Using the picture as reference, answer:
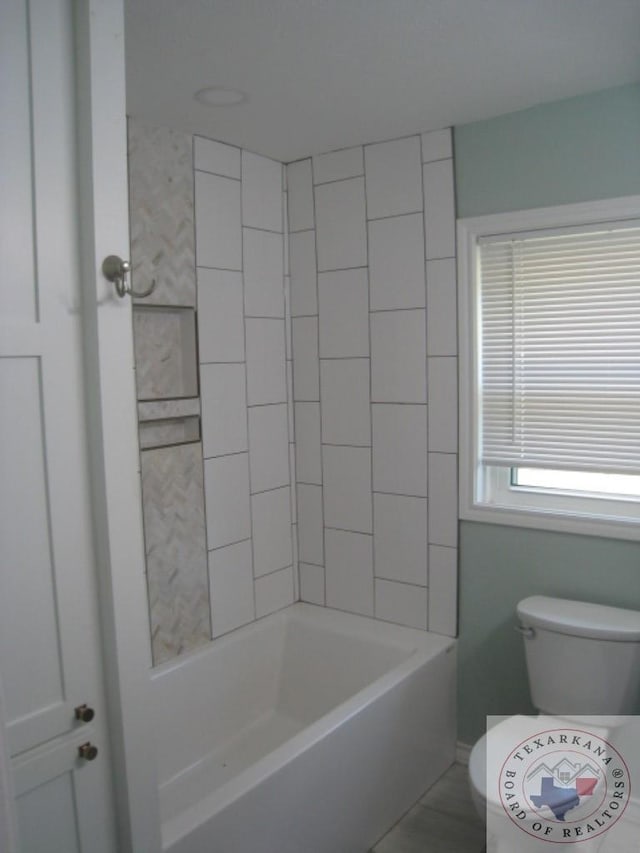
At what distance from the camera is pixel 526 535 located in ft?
7.96

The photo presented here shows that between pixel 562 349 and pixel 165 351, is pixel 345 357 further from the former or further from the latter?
pixel 562 349

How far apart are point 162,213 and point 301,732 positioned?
176 cm

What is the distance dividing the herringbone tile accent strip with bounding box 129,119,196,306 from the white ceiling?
78 mm

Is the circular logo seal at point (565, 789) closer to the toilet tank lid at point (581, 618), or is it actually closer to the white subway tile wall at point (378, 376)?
the toilet tank lid at point (581, 618)

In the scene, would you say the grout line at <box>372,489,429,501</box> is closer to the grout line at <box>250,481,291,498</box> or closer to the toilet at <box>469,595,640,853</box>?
the grout line at <box>250,481,291,498</box>

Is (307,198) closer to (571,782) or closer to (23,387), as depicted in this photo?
(23,387)

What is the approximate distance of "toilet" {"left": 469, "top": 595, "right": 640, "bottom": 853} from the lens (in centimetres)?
199

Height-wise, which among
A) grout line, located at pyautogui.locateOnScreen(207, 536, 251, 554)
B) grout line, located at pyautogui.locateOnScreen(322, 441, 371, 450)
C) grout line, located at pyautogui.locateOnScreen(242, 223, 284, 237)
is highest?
grout line, located at pyautogui.locateOnScreen(242, 223, 284, 237)

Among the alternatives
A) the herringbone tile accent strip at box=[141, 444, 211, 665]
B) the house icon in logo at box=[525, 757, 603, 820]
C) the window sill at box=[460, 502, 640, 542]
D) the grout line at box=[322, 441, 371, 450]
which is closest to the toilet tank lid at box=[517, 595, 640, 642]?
the window sill at box=[460, 502, 640, 542]

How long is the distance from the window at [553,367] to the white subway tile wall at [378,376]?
0.10 m

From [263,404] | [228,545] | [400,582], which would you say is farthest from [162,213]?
[400,582]

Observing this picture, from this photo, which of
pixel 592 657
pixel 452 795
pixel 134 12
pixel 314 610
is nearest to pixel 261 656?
pixel 314 610

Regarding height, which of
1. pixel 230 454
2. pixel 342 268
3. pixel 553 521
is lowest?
pixel 553 521

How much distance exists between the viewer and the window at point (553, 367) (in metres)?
2.22
